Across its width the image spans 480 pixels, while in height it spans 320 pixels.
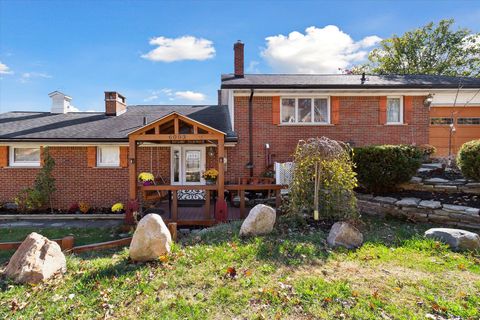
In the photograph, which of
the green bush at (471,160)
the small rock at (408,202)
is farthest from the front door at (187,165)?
the green bush at (471,160)

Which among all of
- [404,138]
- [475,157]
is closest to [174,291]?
[475,157]

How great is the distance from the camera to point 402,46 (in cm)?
2588

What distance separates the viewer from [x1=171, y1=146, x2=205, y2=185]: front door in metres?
11.2

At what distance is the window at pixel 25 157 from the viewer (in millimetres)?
10672

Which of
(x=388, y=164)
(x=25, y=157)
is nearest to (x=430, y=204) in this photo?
(x=388, y=164)

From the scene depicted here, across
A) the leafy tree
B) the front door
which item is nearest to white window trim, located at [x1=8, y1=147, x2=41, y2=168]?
the front door

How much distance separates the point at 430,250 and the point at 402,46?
2742cm

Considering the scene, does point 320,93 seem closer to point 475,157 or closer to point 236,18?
point 236,18

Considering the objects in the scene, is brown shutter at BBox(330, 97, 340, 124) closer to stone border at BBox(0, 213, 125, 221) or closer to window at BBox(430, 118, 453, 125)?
window at BBox(430, 118, 453, 125)

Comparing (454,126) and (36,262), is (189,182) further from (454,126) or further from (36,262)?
(454,126)

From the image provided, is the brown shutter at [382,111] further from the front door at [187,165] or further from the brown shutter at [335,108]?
the front door at [187,165]

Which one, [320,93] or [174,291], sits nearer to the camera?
[174,291]

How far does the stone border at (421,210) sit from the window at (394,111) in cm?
490

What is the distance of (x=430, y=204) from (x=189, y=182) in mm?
8335
